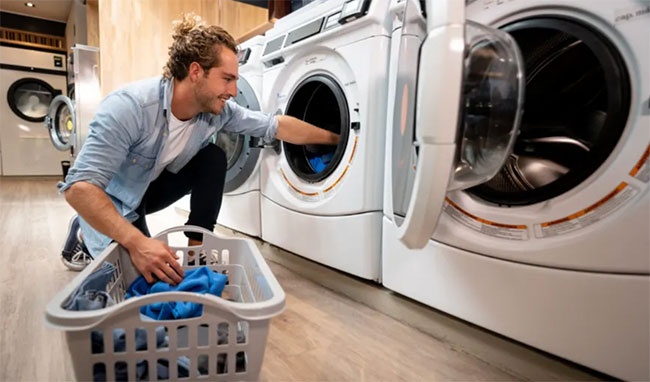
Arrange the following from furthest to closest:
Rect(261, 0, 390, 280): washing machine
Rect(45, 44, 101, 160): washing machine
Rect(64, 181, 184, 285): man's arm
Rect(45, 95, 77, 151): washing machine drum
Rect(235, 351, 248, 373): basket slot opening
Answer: Rect(45, 95, 77, 151): washing machine drum < Rect(45, 44, 101, 160): washing machine < Rect(261, 0, 390, 280): washing machine < Rect(64, 181, 184, 285): man's arm < Rect(235, 351, 248, 373): basket slot opening

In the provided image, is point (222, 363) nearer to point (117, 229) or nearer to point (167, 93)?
point (117, 229)

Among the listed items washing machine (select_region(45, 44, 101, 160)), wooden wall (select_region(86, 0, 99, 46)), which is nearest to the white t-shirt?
washing machine (select_region(45, 44, 101, 160))

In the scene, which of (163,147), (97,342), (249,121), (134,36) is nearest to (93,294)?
(97,342)

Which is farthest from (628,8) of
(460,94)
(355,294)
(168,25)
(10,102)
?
(10,102)

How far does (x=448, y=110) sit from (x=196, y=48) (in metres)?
0.70

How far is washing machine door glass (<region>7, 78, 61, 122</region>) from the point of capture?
13.5ft

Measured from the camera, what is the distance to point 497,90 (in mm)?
626

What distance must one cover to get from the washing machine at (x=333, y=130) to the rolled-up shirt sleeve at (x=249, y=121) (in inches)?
4.0

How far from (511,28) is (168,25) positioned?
6.57ft

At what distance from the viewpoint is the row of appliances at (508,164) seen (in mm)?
508

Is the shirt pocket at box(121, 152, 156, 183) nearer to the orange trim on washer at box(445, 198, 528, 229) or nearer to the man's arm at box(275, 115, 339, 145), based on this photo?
the man's arm at box(275, 115, 339, 145)

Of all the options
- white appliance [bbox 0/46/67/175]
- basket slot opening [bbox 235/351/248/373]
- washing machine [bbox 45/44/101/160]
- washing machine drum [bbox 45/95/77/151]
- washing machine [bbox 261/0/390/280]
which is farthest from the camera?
white appliance [bbox 0/46/67/175]

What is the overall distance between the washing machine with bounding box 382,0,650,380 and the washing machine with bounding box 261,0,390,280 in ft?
0.51

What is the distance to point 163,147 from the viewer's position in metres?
0.96
